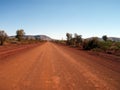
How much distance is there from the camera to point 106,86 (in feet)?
22.5

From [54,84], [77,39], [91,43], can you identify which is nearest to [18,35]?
[77,39]

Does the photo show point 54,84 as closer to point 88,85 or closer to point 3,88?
point 88,85

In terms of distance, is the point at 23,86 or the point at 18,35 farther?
the point at 18,35

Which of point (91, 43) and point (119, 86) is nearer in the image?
point (119, 86)

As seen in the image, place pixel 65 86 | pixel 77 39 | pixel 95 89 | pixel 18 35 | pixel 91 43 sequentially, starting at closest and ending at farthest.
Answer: pixel 95 89 → pixel 65 86 → pixel 91 43 → pixel 77 39 → pixel 18 35

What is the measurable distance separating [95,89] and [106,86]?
2.41ft

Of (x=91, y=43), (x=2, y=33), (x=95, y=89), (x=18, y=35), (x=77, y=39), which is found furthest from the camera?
(x=18, y=35)

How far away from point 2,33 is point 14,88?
205 ft

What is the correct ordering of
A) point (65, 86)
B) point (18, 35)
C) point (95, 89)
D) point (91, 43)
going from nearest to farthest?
point (95, 89) → point (65, 86) → point (91, 43) → point (18, 35)

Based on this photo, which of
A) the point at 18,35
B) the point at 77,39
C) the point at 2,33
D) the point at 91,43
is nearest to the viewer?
the point at 91,43

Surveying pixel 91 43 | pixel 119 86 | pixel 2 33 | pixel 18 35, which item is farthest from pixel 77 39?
pixel 119 86

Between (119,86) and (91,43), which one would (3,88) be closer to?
(119,86)

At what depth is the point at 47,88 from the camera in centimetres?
651

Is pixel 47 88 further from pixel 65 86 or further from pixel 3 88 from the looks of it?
pixel 3 88
